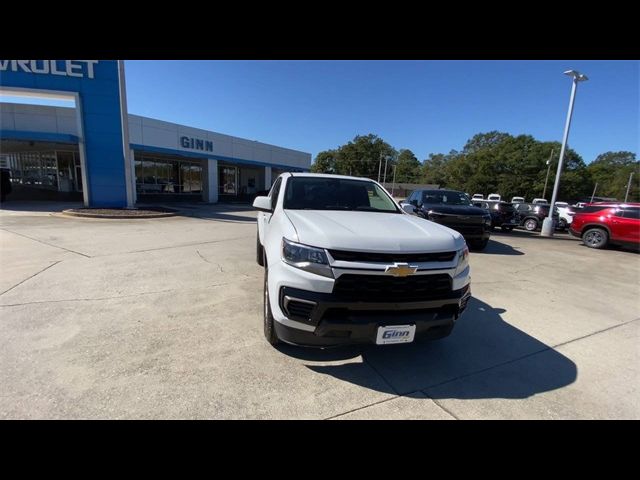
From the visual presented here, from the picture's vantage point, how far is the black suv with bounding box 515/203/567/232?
1742 centimetres

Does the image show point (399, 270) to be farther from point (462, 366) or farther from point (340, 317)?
point (462, 366)

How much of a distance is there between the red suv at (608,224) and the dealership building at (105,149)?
20276mm

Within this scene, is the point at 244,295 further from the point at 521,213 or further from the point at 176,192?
the point at 176,192

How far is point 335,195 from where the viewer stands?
13.9ft

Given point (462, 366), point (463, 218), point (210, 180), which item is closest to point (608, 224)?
point (463, 218)

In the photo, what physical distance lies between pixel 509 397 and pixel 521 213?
19.2m

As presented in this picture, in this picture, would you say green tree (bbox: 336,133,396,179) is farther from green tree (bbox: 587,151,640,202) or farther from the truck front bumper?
the truck front bumper

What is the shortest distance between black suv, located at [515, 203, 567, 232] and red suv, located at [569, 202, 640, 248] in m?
6.36

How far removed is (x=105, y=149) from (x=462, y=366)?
58.6ft

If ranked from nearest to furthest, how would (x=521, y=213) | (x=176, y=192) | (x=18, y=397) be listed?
(x=18, y=397) < (x=521, y=213) < (x=176, y=192)

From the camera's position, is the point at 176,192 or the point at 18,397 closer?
the point at 18,397
